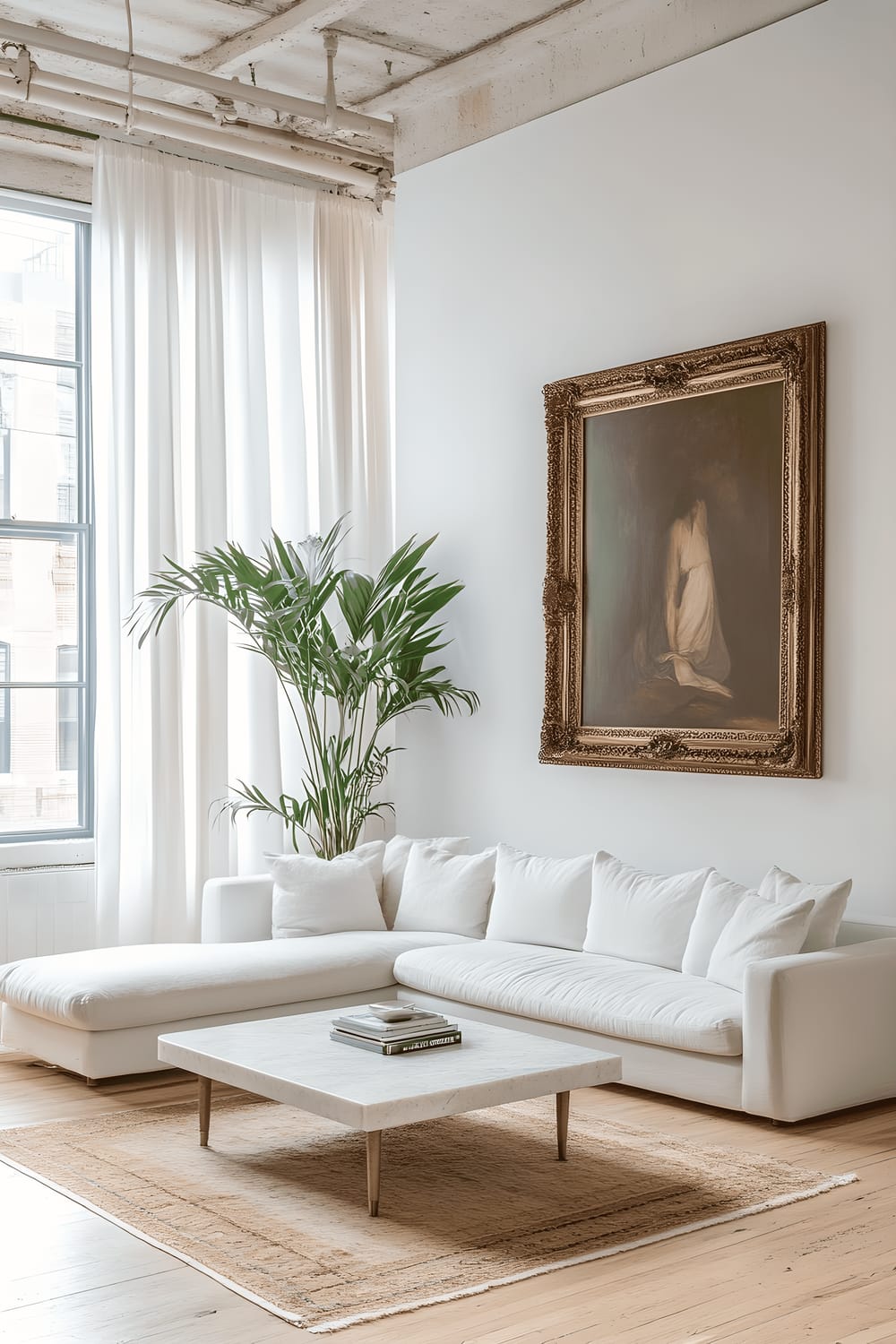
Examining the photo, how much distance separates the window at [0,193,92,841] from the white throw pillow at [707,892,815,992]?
344 cm

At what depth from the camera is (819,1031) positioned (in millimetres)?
4457

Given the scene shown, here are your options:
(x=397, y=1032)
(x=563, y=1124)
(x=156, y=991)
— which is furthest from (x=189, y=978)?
(x=563, y=1124)

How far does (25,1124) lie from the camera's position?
14.8 ft

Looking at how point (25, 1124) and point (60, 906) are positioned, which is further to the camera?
point (60, 906)

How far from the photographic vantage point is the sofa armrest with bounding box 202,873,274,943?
598 cm

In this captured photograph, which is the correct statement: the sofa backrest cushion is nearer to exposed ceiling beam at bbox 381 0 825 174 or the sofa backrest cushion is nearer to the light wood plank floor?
the light wood plank floor

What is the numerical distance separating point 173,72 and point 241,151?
1.89 feet

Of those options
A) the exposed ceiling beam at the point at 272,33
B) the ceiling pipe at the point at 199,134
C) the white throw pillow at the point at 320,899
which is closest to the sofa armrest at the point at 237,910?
the white throw pillow at the point at 320,899

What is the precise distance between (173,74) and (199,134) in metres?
0.41

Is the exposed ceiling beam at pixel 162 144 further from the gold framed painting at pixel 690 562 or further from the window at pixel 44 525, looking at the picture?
the gold framed painting at pixel 690 562

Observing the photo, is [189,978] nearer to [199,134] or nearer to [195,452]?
[195,452]

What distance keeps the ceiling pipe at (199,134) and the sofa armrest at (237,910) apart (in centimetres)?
338

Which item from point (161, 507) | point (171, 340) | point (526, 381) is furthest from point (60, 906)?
point (526, 381)

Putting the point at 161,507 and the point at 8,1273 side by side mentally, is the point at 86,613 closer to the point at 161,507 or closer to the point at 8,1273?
the point at 161,507
